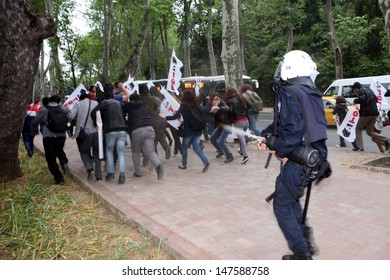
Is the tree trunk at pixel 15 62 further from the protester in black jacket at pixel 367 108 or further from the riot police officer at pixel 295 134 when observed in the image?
the protester in black jacket at pixel 367 108

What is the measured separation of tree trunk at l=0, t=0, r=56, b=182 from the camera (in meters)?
6.18

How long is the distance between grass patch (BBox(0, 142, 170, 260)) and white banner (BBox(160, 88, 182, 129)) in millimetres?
2643

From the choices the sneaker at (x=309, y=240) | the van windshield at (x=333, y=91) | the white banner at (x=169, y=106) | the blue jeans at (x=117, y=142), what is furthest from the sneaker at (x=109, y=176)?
the van windshield at (x=333, y=91)

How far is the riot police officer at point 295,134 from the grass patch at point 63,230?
1.41 m

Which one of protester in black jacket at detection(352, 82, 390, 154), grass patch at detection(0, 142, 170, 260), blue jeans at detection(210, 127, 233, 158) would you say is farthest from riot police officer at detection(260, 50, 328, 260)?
protester in black jacket at detection(352, 82, 390, 154)

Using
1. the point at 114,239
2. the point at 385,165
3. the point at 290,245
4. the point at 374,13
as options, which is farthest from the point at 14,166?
the point at 374,13

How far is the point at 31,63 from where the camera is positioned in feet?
21.9

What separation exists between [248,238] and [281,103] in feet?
5.55

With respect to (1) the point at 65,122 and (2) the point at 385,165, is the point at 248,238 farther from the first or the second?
(2) the point at 385,165

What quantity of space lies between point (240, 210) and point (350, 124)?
521 centimetres

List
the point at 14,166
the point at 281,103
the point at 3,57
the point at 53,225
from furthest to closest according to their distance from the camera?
the point at 14,166 < the point at 3,57 < the point at 53,225 < the point at 281,103

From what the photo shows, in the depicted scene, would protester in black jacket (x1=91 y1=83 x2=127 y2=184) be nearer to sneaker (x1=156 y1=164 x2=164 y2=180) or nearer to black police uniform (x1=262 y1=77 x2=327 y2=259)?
sneaker (x1=156 y1=164 x2=164 y2=180)

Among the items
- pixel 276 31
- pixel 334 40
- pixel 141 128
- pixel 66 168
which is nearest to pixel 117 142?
pixel 141 128

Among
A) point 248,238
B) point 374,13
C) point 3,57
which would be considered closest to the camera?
point 248,238
